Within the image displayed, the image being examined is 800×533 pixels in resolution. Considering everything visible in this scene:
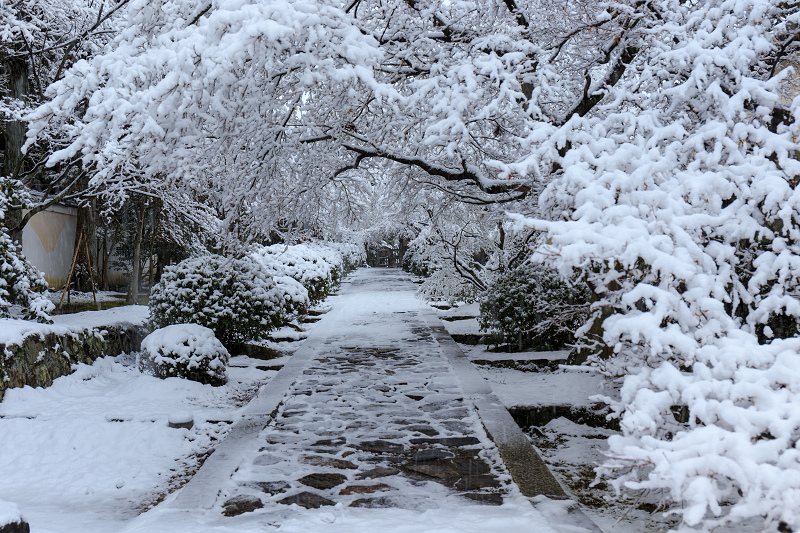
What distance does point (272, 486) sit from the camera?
13.7ft

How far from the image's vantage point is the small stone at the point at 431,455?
15.5 ft

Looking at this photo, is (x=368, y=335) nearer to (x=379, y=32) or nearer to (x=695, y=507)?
(x=379, y=32)

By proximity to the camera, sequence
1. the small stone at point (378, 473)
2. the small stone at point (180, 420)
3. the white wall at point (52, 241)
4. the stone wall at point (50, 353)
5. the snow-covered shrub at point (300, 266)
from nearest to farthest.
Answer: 1. the small stone at point (378, 473)
2. the small stone at point (180, 420)
3. the stone wall at point (50, 353)
4. the snow-covered shrub at point (300, 266)
5. the white wall at point (52, 241)

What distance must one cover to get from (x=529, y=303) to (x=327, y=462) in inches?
183

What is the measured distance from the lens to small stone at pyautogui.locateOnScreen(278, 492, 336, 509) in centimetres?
388

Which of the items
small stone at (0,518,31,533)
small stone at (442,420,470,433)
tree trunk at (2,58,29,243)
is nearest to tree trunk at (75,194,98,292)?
tree trunk at (2,58,29,243)

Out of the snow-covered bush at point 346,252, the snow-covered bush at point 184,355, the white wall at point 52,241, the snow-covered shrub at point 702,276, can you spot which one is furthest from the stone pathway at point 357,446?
the snow-covered bush at point 346,252

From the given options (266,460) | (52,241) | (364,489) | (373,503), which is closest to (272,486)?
(266,460)

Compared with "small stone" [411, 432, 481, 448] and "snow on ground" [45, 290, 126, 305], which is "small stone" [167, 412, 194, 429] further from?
"snow on ground" [45, 290, 126, 305]

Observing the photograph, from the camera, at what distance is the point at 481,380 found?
709 cm

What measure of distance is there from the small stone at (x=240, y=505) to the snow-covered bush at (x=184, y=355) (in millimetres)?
3347

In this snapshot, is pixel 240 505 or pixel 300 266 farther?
pixel 300 266

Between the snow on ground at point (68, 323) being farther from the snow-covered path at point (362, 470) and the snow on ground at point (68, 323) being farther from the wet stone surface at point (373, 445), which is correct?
the wet stone surface at point (373, 445)

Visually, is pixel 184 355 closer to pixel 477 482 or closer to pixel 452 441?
pixel 452 441
